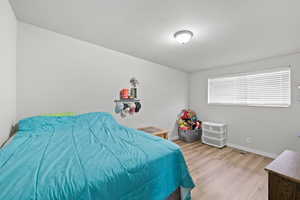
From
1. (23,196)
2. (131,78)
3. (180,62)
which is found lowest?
(23,196)

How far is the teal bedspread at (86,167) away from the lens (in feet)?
2.18

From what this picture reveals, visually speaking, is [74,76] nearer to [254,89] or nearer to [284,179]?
[284,179]

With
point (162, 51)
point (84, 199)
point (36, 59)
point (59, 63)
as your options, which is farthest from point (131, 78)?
point (84, 199)

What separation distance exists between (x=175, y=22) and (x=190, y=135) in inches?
114

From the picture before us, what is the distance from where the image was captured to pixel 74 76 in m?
2.15

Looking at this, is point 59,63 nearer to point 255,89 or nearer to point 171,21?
point 171,21

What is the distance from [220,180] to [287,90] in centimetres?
228

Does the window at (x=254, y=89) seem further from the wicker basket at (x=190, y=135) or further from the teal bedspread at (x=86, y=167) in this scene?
the teal bedspread at (x=86, y=167)

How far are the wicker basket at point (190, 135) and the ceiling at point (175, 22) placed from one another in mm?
2182

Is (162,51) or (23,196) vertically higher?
(162,51)

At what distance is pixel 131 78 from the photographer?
112 inches

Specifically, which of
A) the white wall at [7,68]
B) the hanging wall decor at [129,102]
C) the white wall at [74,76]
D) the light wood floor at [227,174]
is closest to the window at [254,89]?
the light wood floor at [227,174]

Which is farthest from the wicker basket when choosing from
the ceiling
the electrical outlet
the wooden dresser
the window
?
the wooden dresser

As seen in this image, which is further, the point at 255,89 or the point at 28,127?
the point at 255,89
